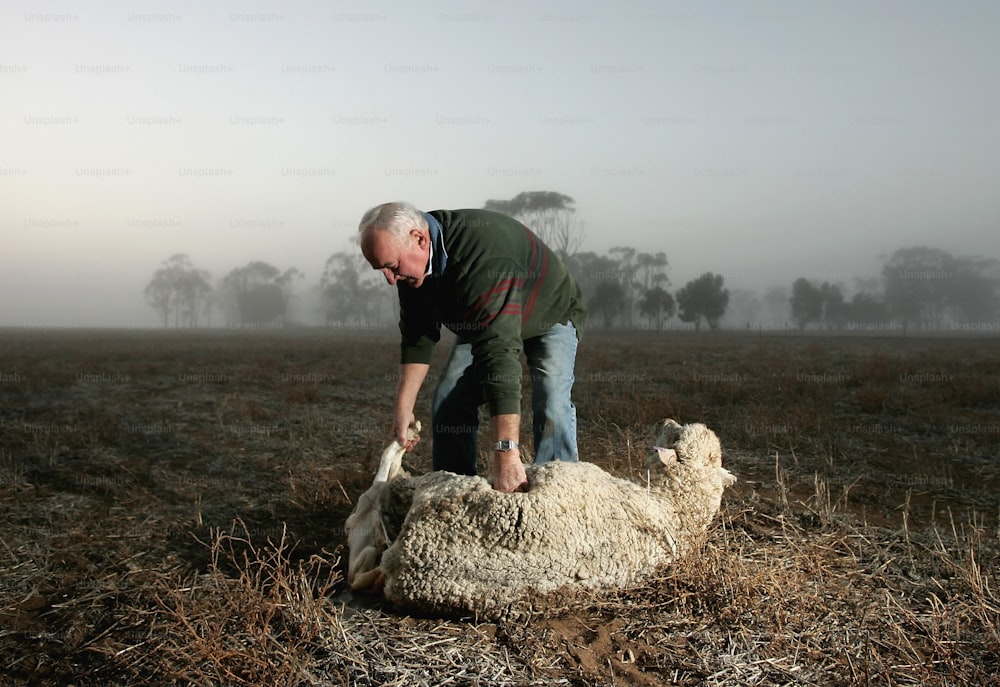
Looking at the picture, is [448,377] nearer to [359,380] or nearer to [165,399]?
[165,399]

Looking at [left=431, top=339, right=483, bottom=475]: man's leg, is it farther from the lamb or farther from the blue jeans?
the lamb

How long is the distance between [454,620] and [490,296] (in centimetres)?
140

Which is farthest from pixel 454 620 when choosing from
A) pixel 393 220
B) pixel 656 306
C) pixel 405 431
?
pixel 656 306

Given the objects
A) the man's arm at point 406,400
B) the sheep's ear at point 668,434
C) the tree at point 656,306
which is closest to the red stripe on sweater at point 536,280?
the man's arm at point 406,400

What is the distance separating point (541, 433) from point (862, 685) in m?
1.84

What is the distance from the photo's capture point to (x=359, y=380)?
13945 millimetres

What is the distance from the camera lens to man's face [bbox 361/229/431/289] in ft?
9.88

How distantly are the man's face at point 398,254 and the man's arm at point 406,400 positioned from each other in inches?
26.5

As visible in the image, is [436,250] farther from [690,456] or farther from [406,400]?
[690,456]

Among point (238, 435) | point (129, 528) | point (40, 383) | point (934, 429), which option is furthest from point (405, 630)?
point (40, 383)

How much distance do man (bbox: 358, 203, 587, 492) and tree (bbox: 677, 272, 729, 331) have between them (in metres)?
69.5

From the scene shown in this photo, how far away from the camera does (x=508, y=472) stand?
2.84m

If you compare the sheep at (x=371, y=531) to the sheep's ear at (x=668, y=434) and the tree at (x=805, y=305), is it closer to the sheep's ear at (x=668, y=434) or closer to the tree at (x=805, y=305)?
the sheep's ear at (x=668, y=434)

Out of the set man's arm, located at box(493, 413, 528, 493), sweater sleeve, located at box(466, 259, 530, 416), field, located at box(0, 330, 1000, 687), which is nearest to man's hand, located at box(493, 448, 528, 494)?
man's arm, located at box(493, 413, 528, 493)
